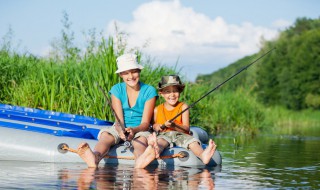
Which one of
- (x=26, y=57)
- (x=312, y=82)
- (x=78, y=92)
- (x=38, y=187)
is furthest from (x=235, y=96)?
(x=312, y=82)

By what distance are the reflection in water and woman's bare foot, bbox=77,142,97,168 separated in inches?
4.1

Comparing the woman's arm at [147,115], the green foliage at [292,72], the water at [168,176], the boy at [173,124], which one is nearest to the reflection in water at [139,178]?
the water at [168,176]

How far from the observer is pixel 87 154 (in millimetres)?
7707

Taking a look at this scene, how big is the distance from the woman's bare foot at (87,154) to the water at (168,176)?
0.30 feet

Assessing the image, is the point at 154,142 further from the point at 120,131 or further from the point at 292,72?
the point at 292,72

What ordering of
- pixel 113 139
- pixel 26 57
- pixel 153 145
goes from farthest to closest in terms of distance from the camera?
1. pixel 26 57
2. pixel 113 139
3. pixel 153 145

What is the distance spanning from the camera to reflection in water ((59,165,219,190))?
254 inches

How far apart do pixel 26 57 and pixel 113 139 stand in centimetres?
613

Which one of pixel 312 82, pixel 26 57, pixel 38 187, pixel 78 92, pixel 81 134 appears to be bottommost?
pixel 38 187

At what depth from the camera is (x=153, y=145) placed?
24.9 feet

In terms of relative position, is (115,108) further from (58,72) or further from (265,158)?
(58,72)

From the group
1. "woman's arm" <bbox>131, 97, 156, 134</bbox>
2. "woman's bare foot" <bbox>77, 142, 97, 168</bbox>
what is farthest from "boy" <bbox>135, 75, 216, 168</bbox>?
"woman's bare foot" <bbox>77, 142, 97, 168</bbox>

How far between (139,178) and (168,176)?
371mm

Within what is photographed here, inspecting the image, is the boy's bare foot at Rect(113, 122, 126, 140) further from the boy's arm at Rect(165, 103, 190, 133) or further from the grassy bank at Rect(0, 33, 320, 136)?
the grassy bank at Rect(0, 33, 320, 136)
